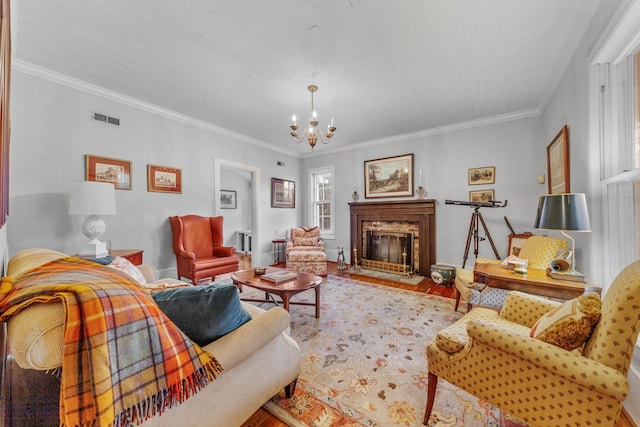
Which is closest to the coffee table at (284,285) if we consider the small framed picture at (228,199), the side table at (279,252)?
the side table at (279,252)

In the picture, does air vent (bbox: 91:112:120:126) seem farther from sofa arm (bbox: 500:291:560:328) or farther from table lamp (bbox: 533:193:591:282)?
table lamp (bbox: 533:193:591:282)

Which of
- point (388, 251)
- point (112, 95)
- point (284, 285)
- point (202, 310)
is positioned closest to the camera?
point (202, 310)

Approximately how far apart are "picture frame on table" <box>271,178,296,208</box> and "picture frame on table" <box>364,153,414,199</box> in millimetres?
1832

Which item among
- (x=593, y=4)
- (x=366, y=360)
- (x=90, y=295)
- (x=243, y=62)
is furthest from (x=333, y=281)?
(x=593, y=4)

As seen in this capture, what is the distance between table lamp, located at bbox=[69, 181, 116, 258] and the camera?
254cm

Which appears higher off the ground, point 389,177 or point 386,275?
point 389,177

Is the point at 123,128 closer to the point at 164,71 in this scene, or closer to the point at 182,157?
the point at 182,157

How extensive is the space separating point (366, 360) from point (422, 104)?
332 centimetres

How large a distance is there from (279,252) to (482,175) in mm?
4249

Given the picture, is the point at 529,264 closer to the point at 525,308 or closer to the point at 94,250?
the point at 525,308

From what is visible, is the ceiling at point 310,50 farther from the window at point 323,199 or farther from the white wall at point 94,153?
the window at point 323,199

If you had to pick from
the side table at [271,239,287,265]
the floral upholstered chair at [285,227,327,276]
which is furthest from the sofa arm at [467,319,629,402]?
the side table at [271,239,287,265]

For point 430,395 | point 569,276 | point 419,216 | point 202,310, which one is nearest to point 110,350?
point 202,310

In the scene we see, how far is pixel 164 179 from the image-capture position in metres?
3.73
